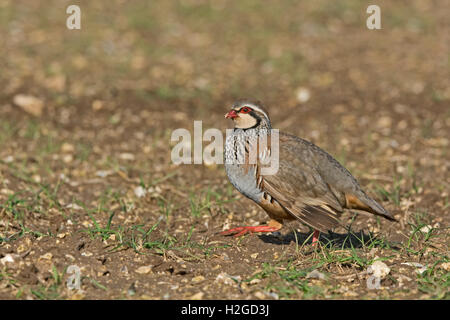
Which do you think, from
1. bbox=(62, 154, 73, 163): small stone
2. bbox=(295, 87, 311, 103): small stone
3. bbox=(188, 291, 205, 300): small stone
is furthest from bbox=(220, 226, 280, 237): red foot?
bbox=(295, 87, 311, 103): small stone

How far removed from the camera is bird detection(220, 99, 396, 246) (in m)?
5.41

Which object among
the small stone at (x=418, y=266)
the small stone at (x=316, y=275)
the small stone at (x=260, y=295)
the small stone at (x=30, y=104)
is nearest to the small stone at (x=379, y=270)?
the small stone at (x=418, y=266)

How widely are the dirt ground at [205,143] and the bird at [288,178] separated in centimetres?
27

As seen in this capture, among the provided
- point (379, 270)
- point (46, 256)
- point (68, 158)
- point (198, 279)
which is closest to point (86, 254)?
point (46, 256)

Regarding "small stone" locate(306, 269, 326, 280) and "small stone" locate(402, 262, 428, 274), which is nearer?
"small stone" locate(306, 269, 326, 280)

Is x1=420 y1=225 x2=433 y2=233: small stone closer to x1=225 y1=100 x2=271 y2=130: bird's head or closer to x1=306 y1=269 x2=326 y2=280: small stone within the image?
x1=306 y1=269 x2=326 y2=280: small stone

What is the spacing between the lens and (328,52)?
11.2m

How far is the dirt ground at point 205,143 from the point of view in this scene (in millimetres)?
5082

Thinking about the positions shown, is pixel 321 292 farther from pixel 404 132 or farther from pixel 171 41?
pixel 171 41

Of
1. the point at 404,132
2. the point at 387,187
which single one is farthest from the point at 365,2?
the point at 387,187

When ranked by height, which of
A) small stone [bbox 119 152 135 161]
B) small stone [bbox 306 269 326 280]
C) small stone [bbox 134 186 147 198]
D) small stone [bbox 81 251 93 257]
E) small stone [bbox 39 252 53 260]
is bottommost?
small stone [bbox 306 269 326 280]

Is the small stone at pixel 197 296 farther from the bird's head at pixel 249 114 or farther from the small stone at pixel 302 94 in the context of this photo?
the small stone at pixel 302 94

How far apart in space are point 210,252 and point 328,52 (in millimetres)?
6467

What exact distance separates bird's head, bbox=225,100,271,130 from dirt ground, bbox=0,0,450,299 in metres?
0.97
